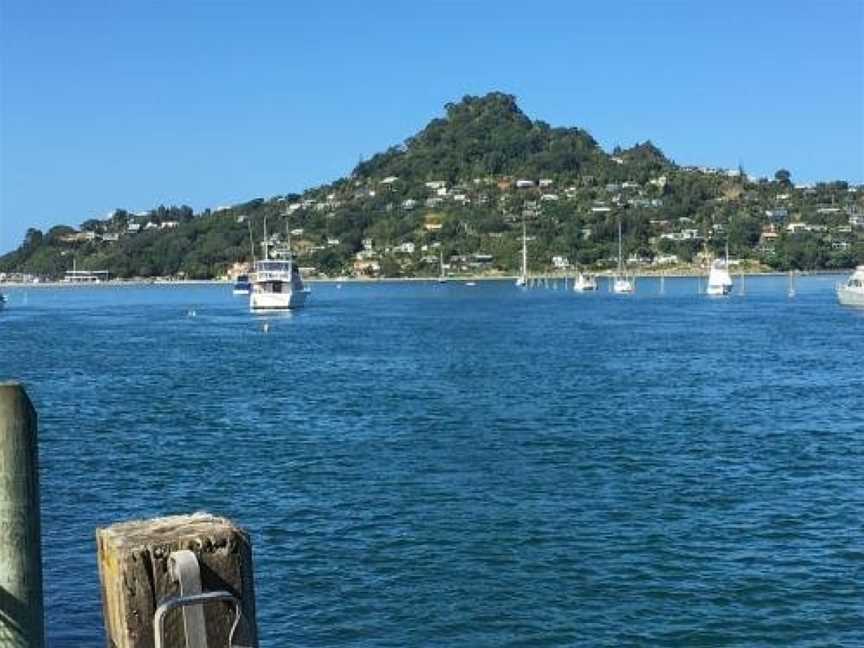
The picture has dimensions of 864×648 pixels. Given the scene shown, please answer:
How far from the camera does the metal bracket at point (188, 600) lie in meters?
4.69

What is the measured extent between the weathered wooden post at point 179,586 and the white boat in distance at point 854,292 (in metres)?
109

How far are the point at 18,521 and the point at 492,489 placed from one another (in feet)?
57.3

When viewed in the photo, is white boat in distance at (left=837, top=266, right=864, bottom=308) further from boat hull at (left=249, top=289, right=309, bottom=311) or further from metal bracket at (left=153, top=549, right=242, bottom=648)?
metal bracket at (left=153, top=549, right=242, bottom=648)

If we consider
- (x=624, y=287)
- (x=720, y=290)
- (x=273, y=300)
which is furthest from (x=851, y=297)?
(x=273, y=300)

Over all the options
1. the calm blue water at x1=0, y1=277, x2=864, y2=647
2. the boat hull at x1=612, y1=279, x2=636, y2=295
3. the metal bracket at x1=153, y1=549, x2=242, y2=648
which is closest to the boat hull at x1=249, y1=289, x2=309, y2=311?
the calm blue water at x1=0, y1=277, x2=864, y2=647

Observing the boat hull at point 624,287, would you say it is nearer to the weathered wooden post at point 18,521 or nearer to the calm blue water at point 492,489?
the calm blue water at point 492,489

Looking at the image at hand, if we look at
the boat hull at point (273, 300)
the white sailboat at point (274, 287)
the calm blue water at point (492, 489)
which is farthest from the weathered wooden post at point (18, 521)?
the boat hull at point (273, 300)

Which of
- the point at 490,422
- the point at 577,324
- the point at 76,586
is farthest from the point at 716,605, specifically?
the point at 577,324

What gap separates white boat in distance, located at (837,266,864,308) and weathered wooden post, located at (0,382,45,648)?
109 metres

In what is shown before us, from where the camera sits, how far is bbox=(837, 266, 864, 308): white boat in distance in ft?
345

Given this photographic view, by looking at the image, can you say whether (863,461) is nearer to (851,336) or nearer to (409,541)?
(409,541)

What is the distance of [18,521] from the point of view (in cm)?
504

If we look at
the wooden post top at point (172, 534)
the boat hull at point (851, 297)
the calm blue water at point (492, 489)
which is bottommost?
the calm blue water at point (492, 489)

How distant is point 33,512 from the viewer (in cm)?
512
